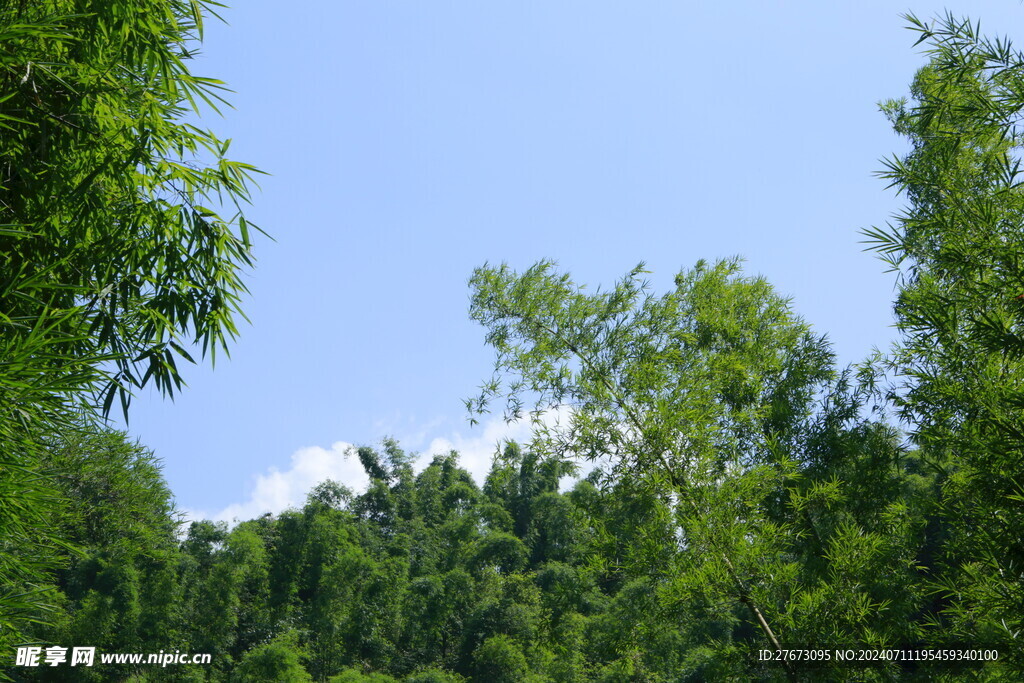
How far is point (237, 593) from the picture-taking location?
2158 cm

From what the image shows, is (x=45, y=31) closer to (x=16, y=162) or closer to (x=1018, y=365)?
(x=16, y=162)

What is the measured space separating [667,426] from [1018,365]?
2.09 metres

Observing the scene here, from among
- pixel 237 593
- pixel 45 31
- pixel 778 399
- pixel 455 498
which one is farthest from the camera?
pixel 455 498

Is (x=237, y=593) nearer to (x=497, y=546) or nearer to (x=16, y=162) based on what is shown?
(x=497, y=546)

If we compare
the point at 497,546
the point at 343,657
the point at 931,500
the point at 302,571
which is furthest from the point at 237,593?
the point at 931,500

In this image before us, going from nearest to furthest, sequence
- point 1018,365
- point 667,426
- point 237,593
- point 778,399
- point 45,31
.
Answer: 1. point 45,31
2. point 1018,365
3. point 667,426
4. point 778,399
5. point 237,593

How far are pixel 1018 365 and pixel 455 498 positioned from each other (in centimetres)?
2509

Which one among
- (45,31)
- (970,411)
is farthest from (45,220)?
(970,411)

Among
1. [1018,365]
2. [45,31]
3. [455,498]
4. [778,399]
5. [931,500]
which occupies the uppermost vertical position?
[455,498]

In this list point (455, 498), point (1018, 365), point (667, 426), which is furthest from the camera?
point (455, 498)

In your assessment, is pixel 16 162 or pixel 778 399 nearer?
pixel 16 162

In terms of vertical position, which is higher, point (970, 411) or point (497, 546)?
point (497, 546)

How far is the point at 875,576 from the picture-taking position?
5.22 metres

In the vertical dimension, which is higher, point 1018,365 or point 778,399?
point 778,399
